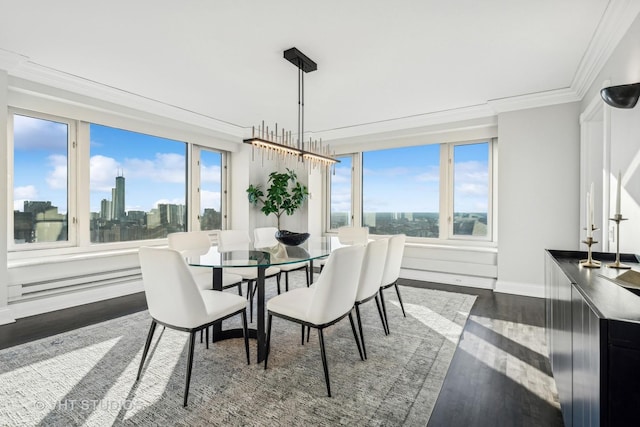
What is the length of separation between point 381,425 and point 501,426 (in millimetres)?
651

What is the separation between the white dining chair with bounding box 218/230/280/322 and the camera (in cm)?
323

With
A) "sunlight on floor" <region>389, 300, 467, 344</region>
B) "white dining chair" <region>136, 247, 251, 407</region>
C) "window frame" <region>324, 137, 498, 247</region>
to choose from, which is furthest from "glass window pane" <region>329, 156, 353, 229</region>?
"white dining chair" <region>136, 247, 251, 407</region>

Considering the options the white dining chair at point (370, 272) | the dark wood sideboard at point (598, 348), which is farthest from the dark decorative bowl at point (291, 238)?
the dark wood sideboard at point (598, 348)

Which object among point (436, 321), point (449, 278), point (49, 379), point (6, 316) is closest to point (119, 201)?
point (6, 316)

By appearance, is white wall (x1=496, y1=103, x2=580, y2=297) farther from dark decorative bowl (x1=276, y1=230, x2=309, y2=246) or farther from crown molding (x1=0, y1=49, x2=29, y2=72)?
crown molding (x1=0, y1=49, x2=29, y2=72)

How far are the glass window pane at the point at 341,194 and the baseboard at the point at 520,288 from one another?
2851 mm

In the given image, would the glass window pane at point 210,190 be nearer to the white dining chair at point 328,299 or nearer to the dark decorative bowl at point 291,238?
→ the dark decorative bowl at point 291,238

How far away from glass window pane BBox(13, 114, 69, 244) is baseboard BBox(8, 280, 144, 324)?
0.76 m

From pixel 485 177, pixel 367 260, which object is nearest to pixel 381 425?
pixel 367 260

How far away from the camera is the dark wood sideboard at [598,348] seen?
0.87 metres

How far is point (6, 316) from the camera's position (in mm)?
3131

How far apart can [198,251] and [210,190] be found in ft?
10.2

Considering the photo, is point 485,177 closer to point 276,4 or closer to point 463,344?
point 463,344

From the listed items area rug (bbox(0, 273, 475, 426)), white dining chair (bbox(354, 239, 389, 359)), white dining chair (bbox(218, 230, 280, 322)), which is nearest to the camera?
area rug (bbox(0, 273, 475, 426))
